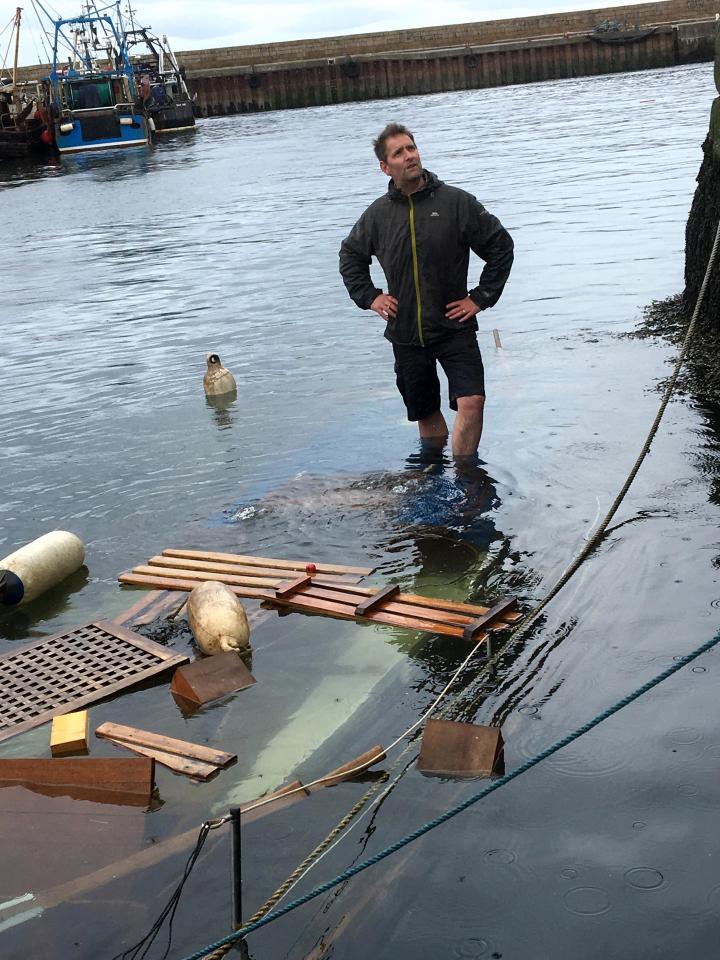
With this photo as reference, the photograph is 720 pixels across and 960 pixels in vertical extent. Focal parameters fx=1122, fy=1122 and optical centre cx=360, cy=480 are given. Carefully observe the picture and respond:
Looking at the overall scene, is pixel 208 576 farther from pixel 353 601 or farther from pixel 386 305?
pixel 386 305

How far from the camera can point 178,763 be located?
4457mm

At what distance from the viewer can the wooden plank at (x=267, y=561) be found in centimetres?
631

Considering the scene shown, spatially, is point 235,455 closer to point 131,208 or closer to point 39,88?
point 131,208

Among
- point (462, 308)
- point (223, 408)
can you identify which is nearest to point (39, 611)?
point (462, 308)

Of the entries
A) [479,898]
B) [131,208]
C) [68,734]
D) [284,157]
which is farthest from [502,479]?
[284,157]

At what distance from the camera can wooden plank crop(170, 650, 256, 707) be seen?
16.5 ft

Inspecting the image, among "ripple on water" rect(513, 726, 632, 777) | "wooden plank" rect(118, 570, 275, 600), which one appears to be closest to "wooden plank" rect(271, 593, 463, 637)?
"wooden plank" rect(118, 570, 275, 600)

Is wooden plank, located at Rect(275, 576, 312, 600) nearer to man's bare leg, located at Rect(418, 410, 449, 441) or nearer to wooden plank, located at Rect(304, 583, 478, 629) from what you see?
wooden plank, located at Rect(304, 583, 478, 629)

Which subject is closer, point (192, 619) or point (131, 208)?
point (192, 619)

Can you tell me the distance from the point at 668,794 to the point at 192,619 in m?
2.62

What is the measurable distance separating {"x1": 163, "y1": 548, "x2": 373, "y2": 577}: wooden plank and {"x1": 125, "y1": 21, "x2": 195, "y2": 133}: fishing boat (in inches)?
2304

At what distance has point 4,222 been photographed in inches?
1178

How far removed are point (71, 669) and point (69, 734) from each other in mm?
726

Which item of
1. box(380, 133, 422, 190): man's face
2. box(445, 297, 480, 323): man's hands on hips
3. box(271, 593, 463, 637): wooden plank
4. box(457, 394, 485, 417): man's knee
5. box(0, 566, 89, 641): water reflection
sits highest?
box(380, 133, 422, 190): man's face
